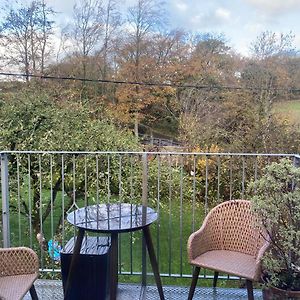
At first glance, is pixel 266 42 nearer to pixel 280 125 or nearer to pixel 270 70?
pixel 270 70

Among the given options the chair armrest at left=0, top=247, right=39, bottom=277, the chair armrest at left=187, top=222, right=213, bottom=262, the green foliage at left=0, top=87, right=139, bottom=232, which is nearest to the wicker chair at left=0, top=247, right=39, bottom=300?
the chair armrest at left=0, top=247, right=39, bottom=277

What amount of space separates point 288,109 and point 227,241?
8.86 m

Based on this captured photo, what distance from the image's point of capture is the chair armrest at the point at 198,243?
2.32 meters

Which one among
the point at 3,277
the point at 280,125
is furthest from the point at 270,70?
the point at 3,277

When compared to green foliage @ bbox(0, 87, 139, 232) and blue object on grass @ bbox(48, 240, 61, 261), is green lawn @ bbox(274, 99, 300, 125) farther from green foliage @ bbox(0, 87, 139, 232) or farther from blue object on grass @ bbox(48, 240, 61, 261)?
blue object on grass @ bbox(48, 240, 61, 261)

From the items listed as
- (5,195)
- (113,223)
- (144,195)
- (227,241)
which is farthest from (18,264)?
(227,241)

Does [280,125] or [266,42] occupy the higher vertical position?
[266,42]

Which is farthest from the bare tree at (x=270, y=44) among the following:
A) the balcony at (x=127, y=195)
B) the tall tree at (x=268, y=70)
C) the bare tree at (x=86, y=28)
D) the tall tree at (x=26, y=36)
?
the tall tree at (x=26, y=36)

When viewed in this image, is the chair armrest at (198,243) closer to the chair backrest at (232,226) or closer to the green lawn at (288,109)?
the chair backrest at (232,226)

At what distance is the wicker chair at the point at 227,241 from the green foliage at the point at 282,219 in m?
0.17

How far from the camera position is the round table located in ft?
7.22

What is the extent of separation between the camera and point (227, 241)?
258 cm

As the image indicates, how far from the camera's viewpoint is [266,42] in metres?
11.2

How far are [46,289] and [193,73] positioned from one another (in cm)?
1057
